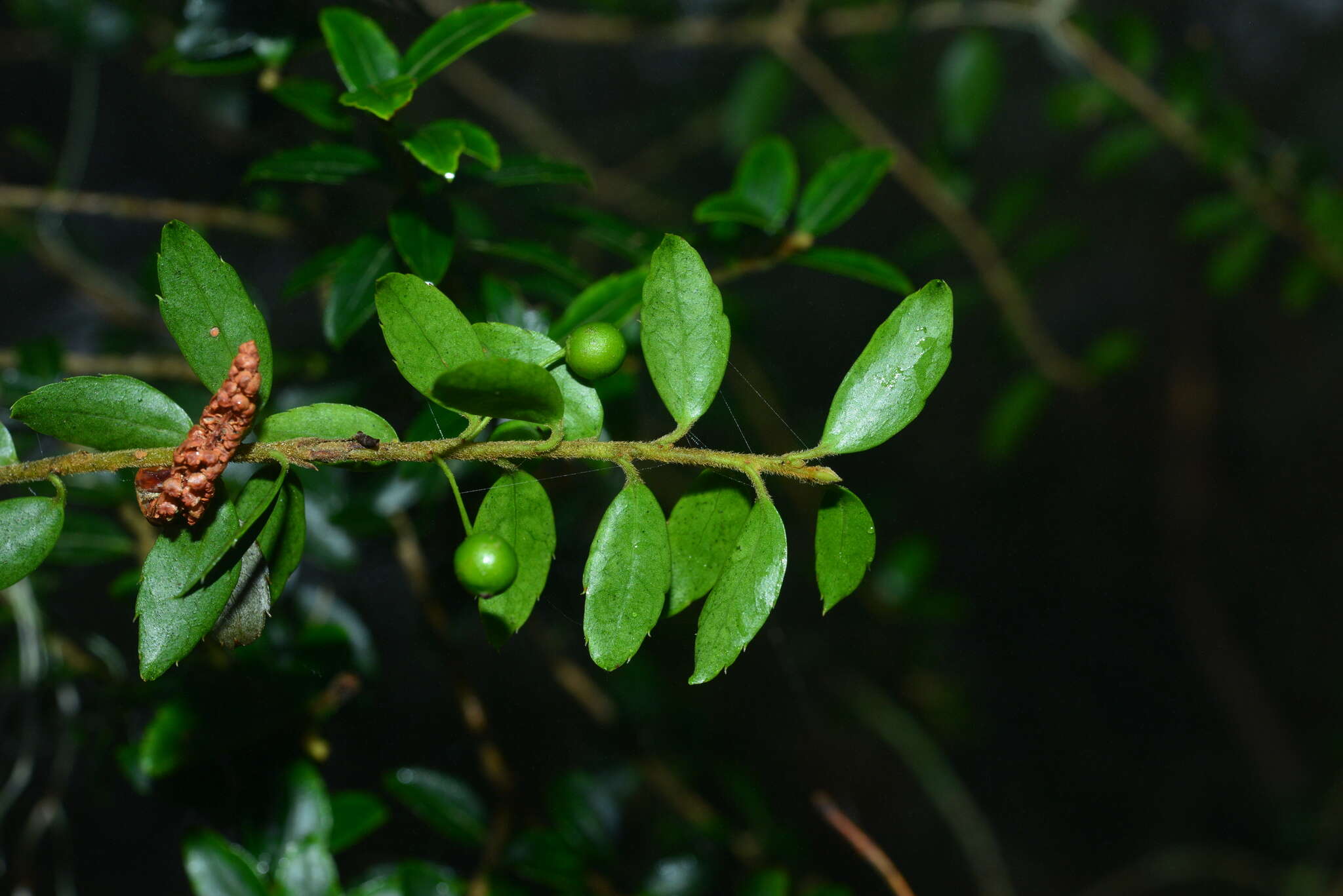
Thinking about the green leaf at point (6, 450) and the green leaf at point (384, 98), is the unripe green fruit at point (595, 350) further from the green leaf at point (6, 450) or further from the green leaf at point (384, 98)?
the green leaf at point (6, 450)

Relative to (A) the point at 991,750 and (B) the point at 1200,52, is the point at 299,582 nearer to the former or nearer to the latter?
(B) the point at 1200,52

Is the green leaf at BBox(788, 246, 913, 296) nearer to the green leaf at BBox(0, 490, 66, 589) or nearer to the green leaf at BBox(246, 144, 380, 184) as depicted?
the green leaf at BBox(246, 144, 380, 184)

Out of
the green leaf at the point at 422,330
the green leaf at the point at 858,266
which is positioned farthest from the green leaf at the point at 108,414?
the green leaf at the point at 858,266

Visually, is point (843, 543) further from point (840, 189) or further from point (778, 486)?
point (778, 486)

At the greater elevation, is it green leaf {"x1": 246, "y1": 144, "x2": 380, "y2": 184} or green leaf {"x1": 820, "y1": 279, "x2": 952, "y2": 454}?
green leaf {"x1": 246, "y1": 144, "x2": 380, "y2": 184}

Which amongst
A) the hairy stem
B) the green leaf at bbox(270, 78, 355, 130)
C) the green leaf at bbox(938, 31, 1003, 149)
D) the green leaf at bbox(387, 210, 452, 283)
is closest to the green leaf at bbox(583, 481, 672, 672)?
the hairy stem

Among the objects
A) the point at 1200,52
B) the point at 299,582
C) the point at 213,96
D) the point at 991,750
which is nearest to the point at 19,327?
the point at 213,96

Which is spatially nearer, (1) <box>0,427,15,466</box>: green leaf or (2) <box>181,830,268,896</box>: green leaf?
(1) <box>0,427,15,466</box>: green leaf
